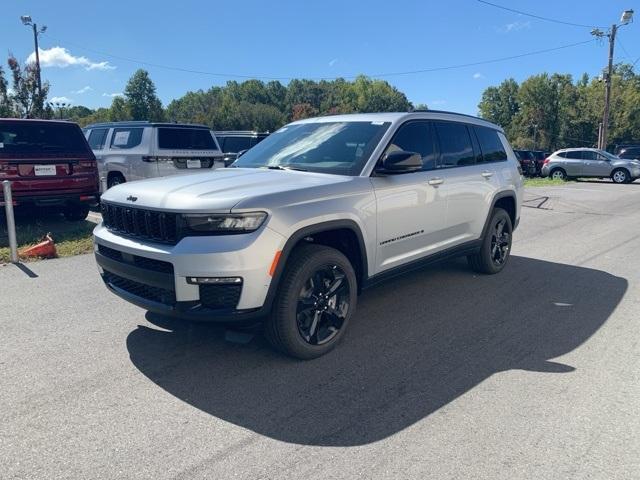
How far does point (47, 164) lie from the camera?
841 centimetres

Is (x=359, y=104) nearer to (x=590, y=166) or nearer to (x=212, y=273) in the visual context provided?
(x=590, y=166)

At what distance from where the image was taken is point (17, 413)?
10.3ft

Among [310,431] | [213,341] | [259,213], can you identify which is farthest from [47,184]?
[310,431]

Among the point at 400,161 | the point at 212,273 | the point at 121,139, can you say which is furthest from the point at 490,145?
the point at 121,139

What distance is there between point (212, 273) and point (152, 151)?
8.18 metres

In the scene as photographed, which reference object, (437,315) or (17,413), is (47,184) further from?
(437,315)

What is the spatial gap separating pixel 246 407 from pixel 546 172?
88.9 feet

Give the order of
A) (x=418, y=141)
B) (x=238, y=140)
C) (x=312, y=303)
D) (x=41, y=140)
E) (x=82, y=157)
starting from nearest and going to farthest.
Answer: (x=312, y=303) → (x=418, y=141) → (x=41, y=140) → (x=82, y=157) → (x=238, y=140)

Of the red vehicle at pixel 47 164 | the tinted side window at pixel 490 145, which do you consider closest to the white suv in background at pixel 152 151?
the red vehicle at pixel 47 164

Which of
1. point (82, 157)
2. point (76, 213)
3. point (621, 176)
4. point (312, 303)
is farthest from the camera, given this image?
point (621, 176)

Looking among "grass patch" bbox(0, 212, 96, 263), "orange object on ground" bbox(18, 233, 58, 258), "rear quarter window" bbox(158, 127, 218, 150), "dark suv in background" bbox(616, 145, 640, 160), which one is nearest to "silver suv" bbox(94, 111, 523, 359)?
"orange object on ground" bbox(18, 233, 58, 258)

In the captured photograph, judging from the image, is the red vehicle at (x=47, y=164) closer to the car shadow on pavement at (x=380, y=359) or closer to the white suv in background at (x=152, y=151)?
the white suv in background at (x=152, y=151)

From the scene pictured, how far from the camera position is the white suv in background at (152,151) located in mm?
10766

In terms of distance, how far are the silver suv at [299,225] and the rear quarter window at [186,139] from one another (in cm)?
625
